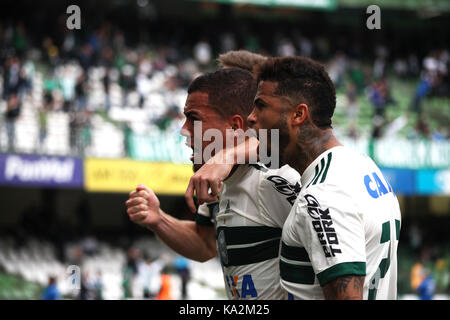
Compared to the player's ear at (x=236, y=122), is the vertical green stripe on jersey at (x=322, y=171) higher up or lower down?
lower down

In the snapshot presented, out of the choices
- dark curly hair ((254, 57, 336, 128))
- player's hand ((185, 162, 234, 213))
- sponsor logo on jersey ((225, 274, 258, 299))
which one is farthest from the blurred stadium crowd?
dark curly hair ((254, 57, 336, 128))

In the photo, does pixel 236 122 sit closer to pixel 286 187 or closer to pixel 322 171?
pixel 286 187

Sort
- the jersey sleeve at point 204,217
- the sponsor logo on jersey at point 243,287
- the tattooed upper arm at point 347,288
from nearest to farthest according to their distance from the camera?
the tattooed upper arm at point 347,288 < the sponsor logo on jersey at point 243,287 < the jersey sleeve at point 204,217

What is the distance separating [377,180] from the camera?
2.92 meters

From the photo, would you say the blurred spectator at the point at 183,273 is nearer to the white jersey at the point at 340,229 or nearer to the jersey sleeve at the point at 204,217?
the jersey sleeve at the point at 204,217

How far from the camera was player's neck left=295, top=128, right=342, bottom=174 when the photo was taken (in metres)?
3.00

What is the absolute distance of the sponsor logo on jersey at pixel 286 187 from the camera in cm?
336

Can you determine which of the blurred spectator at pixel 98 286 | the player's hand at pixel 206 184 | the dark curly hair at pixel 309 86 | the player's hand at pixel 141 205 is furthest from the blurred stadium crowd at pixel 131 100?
the dark curly hair at pixel 309 86

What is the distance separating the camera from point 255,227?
11.5 feet

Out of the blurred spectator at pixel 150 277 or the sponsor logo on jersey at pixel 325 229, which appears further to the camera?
the blurred spectator at pixel 150 277

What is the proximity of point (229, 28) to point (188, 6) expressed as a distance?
216 cm

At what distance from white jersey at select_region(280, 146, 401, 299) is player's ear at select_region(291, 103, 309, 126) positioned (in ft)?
0.55

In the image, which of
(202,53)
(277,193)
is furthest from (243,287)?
(202,53)

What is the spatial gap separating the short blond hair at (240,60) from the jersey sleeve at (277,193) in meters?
0.71
